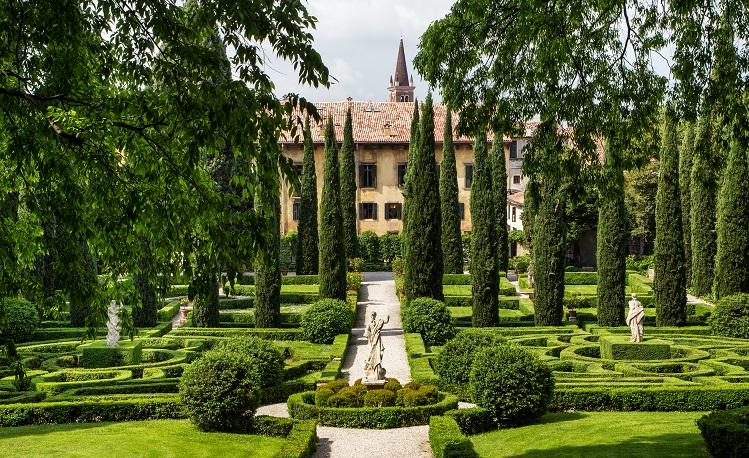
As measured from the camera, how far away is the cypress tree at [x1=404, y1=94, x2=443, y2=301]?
33.1 meters

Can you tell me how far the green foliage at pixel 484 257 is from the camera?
3212 centimetres

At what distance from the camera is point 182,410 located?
56.6 ft

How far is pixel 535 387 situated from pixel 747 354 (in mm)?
9941

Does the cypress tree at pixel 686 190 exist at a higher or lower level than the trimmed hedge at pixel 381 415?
higher

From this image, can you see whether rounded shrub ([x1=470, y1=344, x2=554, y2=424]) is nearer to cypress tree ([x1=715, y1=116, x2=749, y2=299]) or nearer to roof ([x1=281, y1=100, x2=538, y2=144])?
cypress tree ([x1=715, y1=116, x2=749, y2=299])

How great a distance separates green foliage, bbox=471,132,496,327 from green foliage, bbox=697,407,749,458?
1841 cm

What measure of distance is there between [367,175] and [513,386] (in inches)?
1682

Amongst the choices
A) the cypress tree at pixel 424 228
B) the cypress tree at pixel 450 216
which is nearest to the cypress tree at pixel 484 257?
the cypress tree at pixel 424 228

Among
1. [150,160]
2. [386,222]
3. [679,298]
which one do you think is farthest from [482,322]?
[386,222]

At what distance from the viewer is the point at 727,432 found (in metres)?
12.7

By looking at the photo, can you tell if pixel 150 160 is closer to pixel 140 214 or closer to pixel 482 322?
pixel 140 214

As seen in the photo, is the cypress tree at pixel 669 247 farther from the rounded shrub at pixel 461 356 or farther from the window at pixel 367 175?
the window at pixel 367 175

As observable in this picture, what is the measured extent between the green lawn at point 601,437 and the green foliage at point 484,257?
44.9ft

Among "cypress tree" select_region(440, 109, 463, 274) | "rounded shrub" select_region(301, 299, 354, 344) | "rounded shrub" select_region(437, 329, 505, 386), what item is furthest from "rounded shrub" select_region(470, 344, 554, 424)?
"cypress tree" select_region(440, 109, 463, 274)
